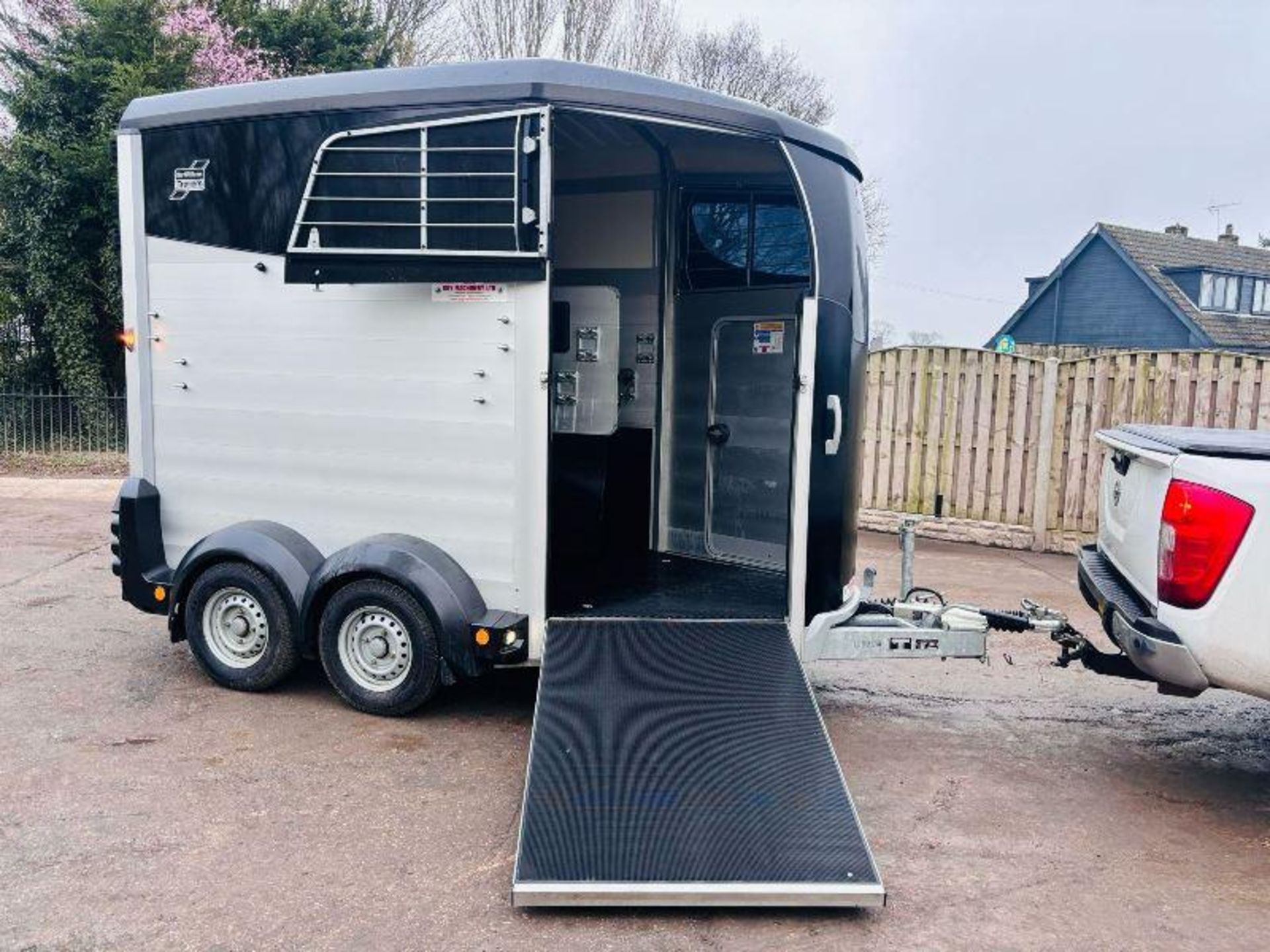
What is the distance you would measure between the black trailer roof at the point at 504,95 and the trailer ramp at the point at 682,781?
242 cm

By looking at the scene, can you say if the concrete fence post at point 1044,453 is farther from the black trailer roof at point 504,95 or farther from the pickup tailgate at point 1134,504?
the black trailer roof at point 504,95

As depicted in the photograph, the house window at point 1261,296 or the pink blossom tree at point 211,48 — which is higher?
the pink blossom tree at point 211,48

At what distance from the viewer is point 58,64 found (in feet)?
53.1

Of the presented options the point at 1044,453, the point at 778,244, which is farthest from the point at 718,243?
the point at 1044,453

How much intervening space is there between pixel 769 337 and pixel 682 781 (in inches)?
132

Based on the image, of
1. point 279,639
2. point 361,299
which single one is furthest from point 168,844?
point 361,299

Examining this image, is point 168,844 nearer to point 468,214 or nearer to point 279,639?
point 279,639

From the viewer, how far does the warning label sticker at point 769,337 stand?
655 cm

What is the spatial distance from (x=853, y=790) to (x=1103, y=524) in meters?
1.96

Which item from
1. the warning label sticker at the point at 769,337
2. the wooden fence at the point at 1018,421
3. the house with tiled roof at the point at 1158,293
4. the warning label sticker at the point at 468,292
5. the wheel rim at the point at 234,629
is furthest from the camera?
the house with tiled roof at the point at 1158,293

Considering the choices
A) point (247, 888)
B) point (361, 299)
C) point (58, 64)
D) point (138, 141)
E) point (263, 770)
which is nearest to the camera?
point (247, 888)

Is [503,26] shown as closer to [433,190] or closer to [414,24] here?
[414,24]

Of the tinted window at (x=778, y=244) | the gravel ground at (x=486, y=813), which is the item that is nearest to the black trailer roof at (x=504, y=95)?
the tinted window at (x=778, y=244)

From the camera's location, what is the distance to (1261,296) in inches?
1291
